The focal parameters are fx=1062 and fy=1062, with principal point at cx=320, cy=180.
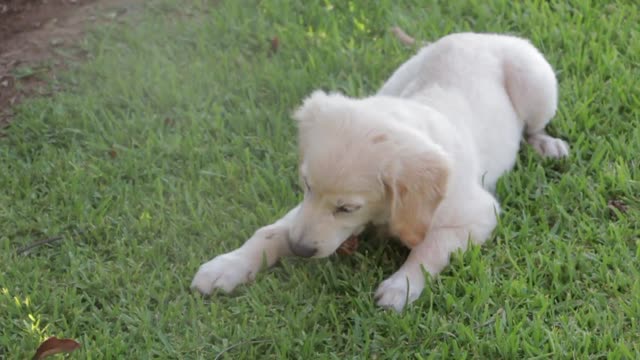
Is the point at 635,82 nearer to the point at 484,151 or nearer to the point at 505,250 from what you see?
the point at 484,151

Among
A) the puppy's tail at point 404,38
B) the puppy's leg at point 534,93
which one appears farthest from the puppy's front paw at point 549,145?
the puppy's tail at point 404,38

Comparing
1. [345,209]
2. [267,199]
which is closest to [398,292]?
[345,209]

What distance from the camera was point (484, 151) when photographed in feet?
16.6

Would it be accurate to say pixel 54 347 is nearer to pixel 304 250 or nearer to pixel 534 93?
pixel 304 250

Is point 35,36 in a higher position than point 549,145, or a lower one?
higher

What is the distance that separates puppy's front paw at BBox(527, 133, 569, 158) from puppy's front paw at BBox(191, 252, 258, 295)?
66.9 inches

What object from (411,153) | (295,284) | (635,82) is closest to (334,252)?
(295,284)

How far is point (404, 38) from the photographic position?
647cm

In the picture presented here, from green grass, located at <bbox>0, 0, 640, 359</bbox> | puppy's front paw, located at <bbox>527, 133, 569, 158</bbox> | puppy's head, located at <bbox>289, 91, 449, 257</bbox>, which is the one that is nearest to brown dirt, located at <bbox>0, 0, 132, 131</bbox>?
green grass, located at <bbox>0, 0, 640, 359</bbox>

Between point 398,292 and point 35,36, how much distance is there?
3.37 meters

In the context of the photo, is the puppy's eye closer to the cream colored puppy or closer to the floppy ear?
the cream colored puppy

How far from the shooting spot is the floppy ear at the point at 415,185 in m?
4.20

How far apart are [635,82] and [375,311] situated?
→ 232 cm

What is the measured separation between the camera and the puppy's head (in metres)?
4.18
